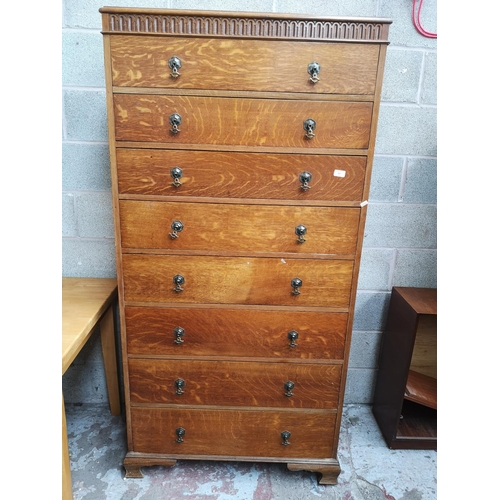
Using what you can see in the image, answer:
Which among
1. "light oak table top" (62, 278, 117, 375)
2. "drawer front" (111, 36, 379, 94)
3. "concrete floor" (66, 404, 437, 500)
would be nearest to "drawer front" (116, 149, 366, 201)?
"drawer front" (111, 36, 379, 94)

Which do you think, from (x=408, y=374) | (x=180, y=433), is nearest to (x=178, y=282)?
(x=180, y=433)

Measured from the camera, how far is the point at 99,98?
164 cm

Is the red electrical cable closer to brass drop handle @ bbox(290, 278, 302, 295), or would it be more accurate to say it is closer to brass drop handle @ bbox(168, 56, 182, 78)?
brass drop handle @ bbox(168, 56, 182, 78)

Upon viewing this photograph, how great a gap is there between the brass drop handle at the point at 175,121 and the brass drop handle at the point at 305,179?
414mm

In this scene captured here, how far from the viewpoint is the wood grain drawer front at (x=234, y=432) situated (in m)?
1.50

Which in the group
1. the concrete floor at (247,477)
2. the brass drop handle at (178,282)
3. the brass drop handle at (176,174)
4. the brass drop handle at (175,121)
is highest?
the brass drop handle at (175,121)

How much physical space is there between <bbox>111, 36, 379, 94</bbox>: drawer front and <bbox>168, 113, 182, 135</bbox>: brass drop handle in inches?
3.4

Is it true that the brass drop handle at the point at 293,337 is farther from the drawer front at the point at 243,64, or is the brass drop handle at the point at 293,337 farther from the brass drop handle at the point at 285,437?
the drawer front at the point at 243,64

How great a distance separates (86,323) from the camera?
142 centimetres

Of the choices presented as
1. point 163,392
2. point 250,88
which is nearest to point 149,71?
point 250,88

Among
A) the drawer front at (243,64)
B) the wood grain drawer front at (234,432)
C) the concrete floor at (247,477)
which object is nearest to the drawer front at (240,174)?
the drawer front at (243,64)

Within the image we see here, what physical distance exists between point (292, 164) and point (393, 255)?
0.87 meters

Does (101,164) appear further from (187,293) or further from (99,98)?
(187,293)

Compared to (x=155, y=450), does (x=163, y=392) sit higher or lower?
higher
